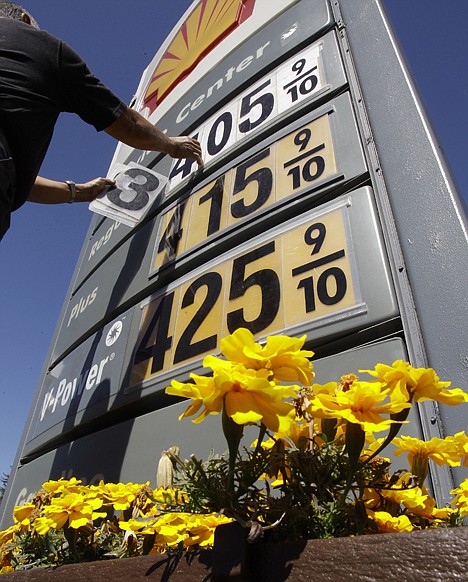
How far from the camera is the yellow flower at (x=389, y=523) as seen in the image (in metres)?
0.55

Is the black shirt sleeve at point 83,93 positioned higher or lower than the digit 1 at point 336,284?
higher

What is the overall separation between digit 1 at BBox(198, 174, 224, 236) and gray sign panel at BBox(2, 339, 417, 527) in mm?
724

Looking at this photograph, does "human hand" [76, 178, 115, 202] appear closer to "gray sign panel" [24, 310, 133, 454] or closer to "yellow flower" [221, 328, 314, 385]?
"gray sign panel" [24, 310, 133, 454]

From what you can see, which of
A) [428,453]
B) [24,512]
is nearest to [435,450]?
[428,453]

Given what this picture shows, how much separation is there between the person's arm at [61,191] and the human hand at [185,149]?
0.47 meters

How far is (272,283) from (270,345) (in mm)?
985

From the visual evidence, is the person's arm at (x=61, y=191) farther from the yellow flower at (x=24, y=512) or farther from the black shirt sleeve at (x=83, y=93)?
the yellow flower at (x=24, y=512)

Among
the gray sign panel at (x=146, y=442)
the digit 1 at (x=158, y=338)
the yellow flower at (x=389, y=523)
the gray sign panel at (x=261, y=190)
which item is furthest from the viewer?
the digit 1 at (x=158, y=338)

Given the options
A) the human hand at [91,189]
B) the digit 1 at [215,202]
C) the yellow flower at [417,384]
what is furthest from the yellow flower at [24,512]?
the human hand at [91,189]

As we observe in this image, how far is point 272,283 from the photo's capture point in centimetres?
148

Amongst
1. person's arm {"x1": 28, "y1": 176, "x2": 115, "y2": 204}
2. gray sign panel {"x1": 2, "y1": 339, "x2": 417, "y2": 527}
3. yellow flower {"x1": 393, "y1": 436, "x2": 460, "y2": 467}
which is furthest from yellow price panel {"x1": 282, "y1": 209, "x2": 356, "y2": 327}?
person's arm {"x1": 28, "y1": 176, "x2": 115, "y2": 204}

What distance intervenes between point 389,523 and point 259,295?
3.24 ft

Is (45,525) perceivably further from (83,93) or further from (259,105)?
(259,105)

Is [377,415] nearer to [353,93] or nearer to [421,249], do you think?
[421,249]
